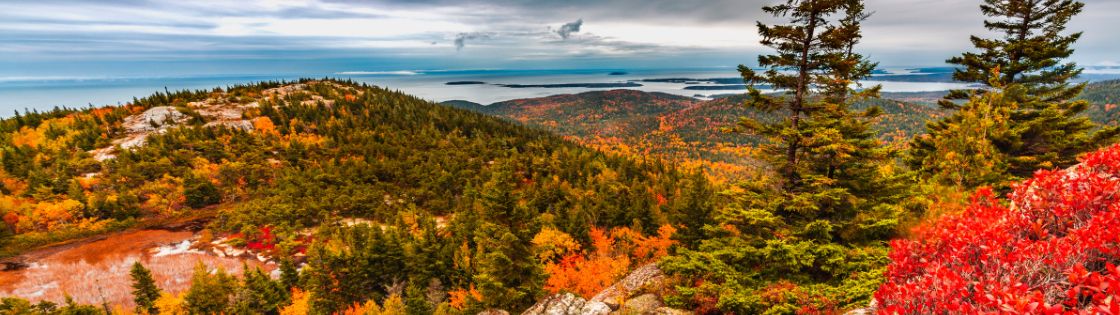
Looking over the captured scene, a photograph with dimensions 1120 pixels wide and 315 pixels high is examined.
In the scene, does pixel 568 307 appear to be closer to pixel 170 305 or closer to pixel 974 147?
pixel 974 147

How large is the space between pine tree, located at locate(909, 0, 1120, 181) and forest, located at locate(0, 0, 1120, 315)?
0.13 m

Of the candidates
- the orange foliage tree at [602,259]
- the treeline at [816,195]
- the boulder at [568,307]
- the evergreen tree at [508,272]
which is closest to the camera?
the treeline at [816,195]

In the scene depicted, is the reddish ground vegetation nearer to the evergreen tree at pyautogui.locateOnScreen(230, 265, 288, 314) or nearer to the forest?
the forest

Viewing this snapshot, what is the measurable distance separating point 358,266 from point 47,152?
8539 cm

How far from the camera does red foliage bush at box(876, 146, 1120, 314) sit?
471 centimetres

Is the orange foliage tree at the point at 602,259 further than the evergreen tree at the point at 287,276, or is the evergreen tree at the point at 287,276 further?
the evergreen tree at the point at 287,276

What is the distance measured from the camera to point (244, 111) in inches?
4333

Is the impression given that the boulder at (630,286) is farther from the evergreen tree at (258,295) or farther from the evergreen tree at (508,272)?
the evergreen tree at (258,295)

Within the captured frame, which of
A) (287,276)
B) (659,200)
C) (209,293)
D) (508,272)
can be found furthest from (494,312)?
(659,200)

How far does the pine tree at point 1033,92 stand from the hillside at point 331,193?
23.7 m

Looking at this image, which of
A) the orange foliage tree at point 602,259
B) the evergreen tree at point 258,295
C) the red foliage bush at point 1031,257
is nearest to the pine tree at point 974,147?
the red foliage bush at point 1031,257

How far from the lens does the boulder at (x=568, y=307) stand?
1913cm

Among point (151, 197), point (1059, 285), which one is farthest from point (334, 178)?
point (1059, 285)

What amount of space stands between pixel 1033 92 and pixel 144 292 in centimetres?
7568
